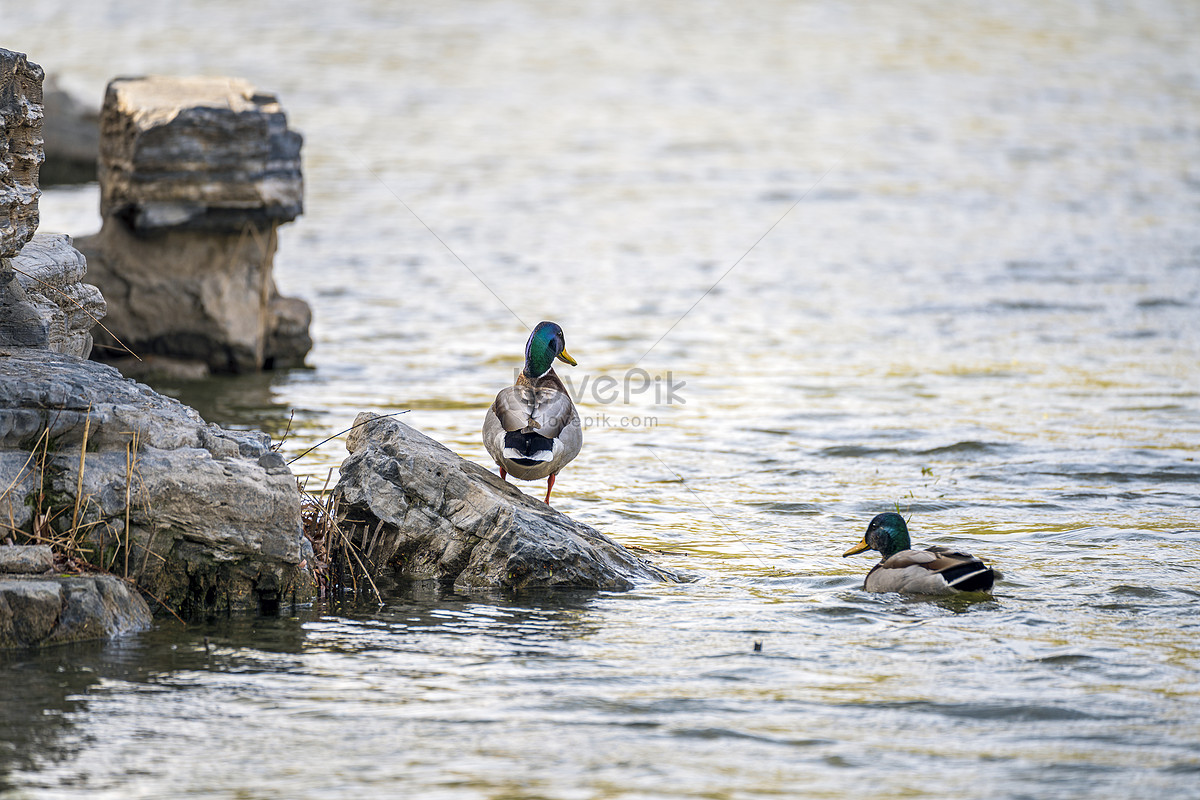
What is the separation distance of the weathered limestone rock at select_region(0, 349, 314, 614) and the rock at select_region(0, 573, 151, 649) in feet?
0.87

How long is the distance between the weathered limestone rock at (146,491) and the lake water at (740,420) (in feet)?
0.93

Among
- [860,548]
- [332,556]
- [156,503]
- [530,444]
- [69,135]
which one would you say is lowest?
[332,556]

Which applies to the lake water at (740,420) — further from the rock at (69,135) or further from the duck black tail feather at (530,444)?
the rock at (69,135)

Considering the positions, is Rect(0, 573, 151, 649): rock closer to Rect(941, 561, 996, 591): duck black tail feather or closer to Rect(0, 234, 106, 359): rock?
Rect(0, 234, 106, 359): rock

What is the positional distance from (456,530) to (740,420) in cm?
534

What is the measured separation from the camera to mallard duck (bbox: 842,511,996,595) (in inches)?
285

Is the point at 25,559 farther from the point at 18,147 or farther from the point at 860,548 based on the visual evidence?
the point at 860,548

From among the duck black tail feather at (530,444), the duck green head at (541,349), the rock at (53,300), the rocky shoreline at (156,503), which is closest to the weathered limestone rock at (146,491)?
the rocky shoreline at (156,503)

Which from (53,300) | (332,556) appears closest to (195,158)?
(53,300)

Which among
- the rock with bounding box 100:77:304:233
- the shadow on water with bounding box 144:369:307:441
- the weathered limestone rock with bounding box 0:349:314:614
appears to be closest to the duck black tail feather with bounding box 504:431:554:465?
the weathered limestone rock with bounding box 0:349:314:614

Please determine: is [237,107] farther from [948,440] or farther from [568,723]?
[568,723]

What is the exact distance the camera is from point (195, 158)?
12.5 metres

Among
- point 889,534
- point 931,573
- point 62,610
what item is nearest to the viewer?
point 62,610

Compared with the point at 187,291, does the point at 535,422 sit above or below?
below
